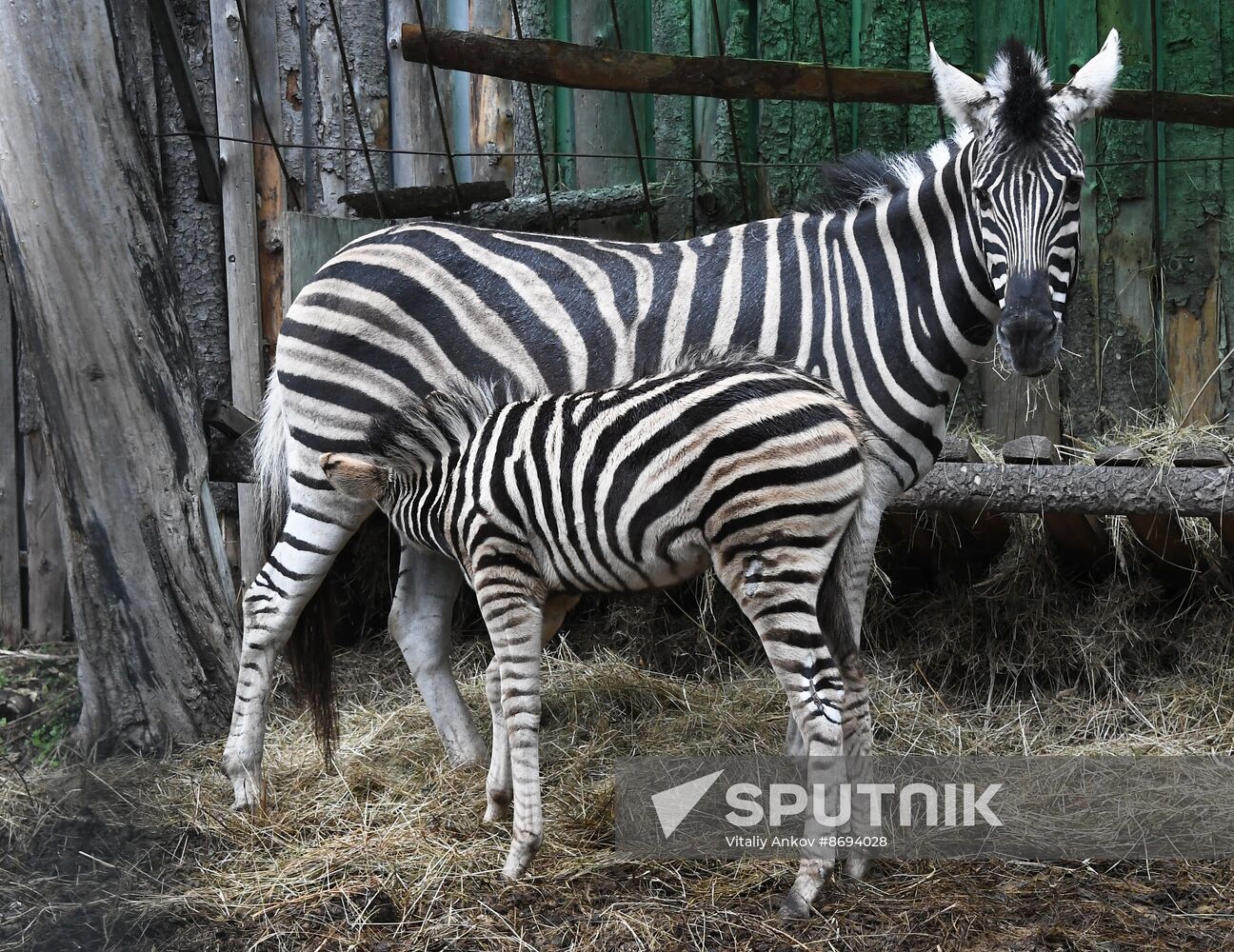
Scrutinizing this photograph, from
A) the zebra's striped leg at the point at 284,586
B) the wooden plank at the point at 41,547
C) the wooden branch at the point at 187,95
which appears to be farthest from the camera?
the wooden plank at the point at 41,547

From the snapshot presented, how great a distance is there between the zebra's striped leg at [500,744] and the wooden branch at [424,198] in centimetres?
254

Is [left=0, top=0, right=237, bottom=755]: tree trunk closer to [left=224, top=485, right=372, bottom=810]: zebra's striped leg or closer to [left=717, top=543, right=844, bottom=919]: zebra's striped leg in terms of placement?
[left=224, top=485, right=372, bottom=810]: zebra's striped leg

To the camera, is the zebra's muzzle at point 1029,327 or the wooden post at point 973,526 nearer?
the zebra's muzzle at point 1029,327

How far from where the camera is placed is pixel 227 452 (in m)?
5.51

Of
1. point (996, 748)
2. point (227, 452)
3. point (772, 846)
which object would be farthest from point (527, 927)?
point (227, 452)

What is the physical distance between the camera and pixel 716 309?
4.34 m

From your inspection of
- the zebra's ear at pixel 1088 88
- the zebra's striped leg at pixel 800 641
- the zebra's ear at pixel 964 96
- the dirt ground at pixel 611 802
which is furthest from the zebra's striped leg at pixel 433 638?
the zebra's ear at pixel 1088 88

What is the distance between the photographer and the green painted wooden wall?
5.59 meters

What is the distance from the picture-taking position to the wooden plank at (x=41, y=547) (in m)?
6.73

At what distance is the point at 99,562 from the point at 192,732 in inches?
32.9

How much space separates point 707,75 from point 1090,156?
2044 mm

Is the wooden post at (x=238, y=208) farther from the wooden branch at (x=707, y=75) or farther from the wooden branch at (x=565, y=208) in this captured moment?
the wooden branch at (x=707, y=75)

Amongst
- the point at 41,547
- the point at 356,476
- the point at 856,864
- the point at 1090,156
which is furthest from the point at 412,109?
the point at 856,864

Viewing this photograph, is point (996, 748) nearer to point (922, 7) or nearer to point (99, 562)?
point (922, 7)
